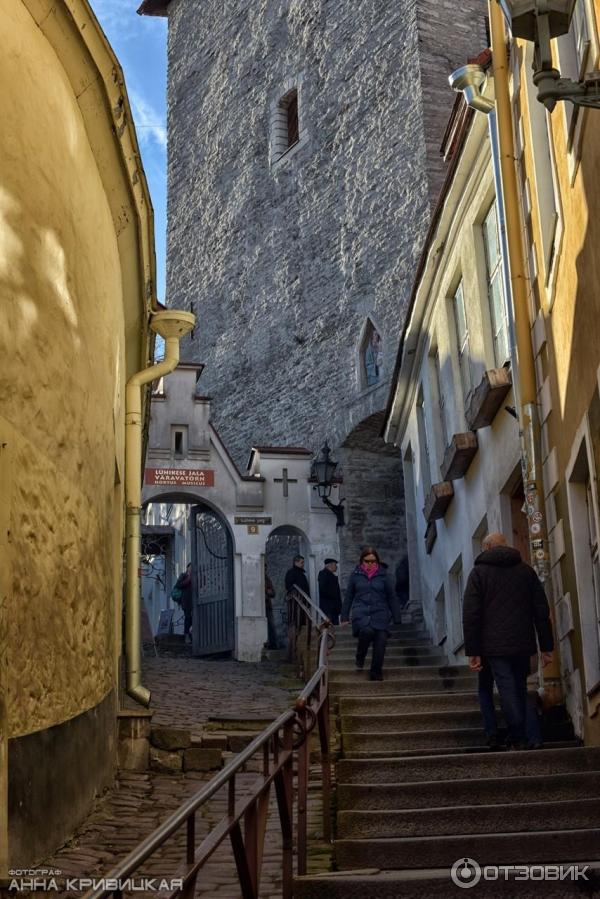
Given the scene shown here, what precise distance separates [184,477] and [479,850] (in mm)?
12499

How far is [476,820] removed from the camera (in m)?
5.68

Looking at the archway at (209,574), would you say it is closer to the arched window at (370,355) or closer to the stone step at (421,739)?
the arched window at (370,355)

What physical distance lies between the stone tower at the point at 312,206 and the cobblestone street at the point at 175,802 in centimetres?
756

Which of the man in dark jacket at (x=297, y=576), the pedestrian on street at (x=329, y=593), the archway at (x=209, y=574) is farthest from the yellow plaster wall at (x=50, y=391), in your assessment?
the archway at (x=209, y=574)

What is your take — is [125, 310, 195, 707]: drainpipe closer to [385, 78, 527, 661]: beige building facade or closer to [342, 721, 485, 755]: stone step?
[342, 721, 485, 755]: stone step

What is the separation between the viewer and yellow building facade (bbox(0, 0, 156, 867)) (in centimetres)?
542

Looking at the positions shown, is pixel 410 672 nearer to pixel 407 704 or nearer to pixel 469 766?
pixel 407 704

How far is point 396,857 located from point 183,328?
6.29 m

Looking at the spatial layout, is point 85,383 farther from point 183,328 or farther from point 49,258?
point 183,328

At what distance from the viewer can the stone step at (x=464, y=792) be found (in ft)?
19.5

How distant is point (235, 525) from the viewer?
17.3 meters

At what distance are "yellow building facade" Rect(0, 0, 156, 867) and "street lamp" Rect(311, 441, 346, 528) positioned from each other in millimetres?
9124

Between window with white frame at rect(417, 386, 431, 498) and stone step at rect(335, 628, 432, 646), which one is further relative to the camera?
window with white frame at rect(417, 386, 431, 498)

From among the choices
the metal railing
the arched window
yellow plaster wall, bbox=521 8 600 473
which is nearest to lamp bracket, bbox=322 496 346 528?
the arched window
